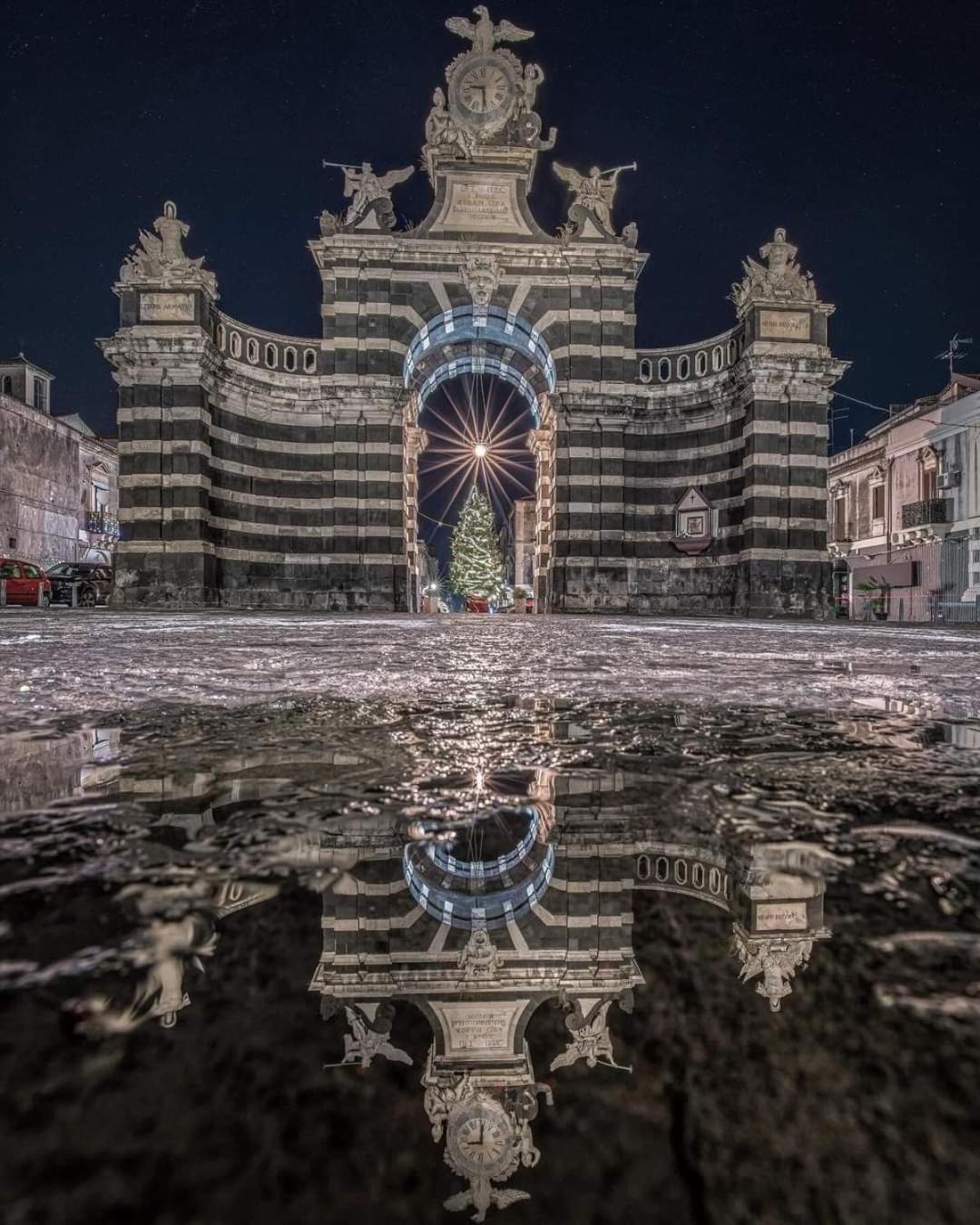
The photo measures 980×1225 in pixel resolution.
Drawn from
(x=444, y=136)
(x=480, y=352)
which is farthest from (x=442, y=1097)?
(x=480, y=352)

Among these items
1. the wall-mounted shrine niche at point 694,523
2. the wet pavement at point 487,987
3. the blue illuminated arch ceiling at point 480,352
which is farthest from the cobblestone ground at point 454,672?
the blue illuminated arch ceiling at point 480,352

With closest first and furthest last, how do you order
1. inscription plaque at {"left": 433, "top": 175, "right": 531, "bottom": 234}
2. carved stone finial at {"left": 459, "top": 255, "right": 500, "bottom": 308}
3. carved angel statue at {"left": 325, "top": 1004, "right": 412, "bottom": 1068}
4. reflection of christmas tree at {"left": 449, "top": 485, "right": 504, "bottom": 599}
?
carved angel statue at {"left": 325, "top": 1004, "right": 412, "bottom": 1068} < carved stone finial at {"left": 459, "top": 255, "right": 500, "bottom": 308} < inscription plaque at {"left": 433, "top": 175, "right": 531, "bottom": 234} < reflection of christmas tree at {"left": 449, "top": 485, "right": 504, "bottom": 599}

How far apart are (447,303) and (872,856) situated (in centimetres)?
1997

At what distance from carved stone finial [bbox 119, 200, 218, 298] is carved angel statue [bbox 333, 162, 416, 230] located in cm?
397

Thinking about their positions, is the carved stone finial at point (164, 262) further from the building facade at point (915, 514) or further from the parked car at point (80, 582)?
the building facade at point (915, 514)

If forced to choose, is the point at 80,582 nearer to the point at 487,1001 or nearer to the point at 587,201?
the point at 587,201

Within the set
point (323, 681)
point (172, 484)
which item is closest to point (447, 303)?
point (172, 484)

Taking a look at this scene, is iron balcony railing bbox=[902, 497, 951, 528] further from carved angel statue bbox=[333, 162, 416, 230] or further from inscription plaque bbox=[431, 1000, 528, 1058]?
inscription plaque bbox=[431, 1000, 528, 1058]

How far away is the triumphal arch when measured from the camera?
1800 centimetres

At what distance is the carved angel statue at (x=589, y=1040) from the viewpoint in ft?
1.57

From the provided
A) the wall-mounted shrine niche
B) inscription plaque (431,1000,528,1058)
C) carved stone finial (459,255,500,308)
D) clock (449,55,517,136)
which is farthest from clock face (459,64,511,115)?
inscription plaque (431,1000,528,1058)

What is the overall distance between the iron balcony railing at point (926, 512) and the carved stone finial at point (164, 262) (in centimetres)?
2286

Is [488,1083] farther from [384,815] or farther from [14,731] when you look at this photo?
[14,731]

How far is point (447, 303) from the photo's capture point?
62.5 feet
